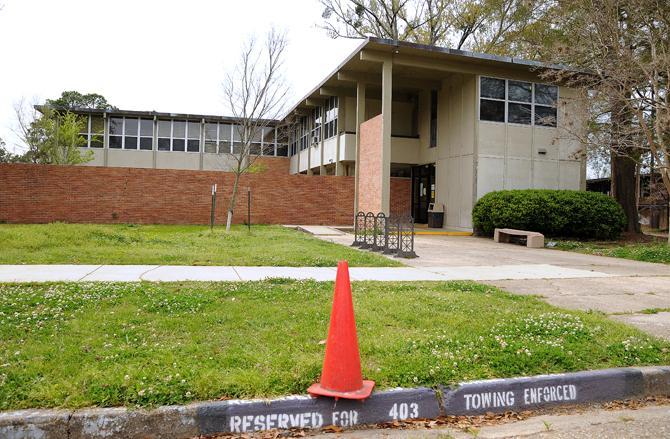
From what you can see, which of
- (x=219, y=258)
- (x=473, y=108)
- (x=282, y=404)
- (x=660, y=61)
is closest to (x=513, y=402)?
(x=282, y=404)

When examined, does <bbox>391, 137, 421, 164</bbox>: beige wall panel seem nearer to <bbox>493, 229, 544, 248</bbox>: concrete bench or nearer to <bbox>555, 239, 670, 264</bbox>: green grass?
<bbox>493, 229, 544, 248</bbox>: concrete bench

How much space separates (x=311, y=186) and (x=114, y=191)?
8852 millimetres

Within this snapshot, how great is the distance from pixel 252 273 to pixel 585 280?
5.93 m

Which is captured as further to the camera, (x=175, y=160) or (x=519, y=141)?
(x=175, y=160)

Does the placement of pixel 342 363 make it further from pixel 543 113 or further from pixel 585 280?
pixel 543 113

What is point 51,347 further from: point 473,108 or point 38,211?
point 38,211

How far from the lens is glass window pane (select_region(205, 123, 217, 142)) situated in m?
37.6

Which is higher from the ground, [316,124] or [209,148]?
[316,124]

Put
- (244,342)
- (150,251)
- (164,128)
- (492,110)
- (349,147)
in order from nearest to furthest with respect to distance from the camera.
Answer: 1. (244,342)
2. (150,251)
3. (492,110)
4. (349,147)
5. (164,128)

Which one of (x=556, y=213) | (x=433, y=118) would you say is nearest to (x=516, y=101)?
(x=433, y=118)

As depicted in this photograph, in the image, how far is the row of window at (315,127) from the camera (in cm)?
2734

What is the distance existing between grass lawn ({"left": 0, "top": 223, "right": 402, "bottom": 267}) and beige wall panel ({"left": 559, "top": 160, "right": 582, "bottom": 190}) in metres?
13.3

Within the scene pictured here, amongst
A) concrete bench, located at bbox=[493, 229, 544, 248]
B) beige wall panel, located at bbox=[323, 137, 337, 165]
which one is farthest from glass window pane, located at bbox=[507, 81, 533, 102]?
beige wall panel, located at bbox=[323, 137, 337, 165]

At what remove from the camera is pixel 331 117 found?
90.3 ft
